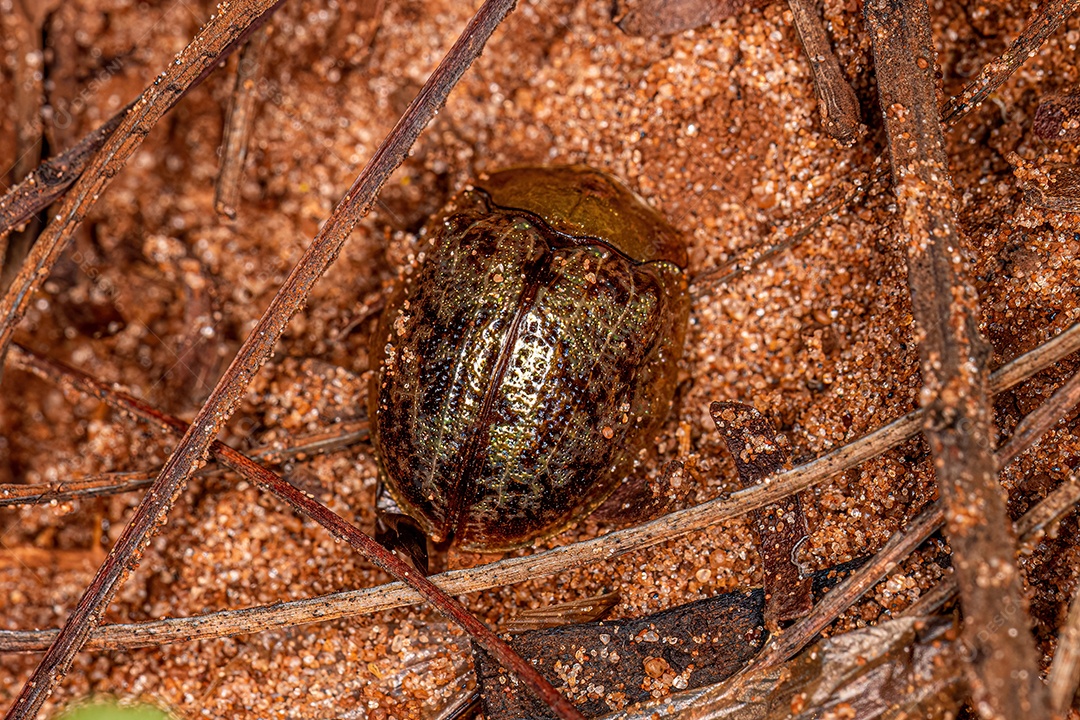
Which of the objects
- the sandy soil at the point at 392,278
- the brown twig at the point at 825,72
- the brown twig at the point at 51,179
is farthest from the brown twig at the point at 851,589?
the brown twig at the point at 51,179

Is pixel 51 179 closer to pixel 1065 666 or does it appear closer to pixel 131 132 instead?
pixel 131 132

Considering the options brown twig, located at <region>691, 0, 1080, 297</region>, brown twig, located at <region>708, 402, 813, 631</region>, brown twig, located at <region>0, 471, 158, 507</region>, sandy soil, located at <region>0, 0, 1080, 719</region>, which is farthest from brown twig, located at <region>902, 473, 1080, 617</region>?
brown twig, located at <region>0, 471, 158, 507</region>

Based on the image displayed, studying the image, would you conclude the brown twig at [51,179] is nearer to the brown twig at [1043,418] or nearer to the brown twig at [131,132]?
the brown twig at [131,132]

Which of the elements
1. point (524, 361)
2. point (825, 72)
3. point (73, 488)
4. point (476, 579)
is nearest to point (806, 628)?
point (476, 579)

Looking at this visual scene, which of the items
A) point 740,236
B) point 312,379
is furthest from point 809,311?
point 312,379

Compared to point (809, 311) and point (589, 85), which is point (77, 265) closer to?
point (589, 85)

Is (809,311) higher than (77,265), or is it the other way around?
(77,265)
